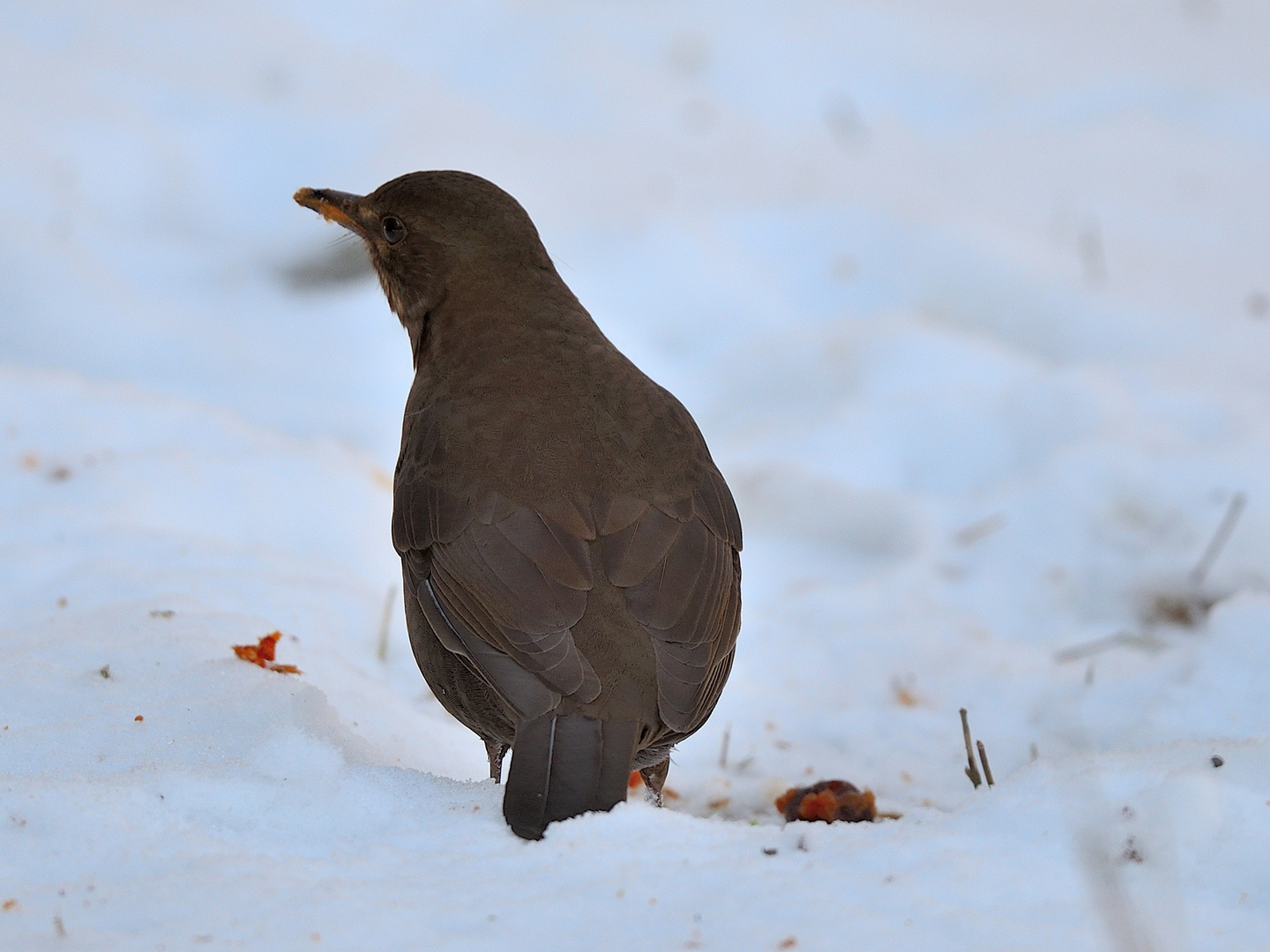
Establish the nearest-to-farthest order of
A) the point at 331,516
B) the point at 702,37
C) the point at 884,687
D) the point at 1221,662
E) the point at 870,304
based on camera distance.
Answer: the point at 1221,662 → the point at 884,687 → the point at 331,516 → the point at 870,304 → the point at 702,37

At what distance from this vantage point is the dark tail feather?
2656 mm

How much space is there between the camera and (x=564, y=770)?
2.79 m

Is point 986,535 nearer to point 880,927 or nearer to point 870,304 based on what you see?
point 870,304

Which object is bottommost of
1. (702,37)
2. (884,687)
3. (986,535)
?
(884,687)

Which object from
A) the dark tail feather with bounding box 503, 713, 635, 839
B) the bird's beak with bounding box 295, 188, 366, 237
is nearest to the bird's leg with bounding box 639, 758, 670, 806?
the dark tail feather with bounding box 503, 713, 635, 839

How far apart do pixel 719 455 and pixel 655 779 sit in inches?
112

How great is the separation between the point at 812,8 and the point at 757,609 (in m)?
6.26

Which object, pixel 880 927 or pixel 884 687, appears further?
pixel 884 687

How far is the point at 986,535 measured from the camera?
5.56 m

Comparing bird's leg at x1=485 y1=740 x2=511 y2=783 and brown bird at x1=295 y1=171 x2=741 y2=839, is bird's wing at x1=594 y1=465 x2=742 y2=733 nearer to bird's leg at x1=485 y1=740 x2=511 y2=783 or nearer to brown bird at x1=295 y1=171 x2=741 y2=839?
brown bird at x1=295 y1=171 x2=741 y2=839

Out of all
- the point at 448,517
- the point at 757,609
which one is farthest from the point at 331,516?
the point at 448,517

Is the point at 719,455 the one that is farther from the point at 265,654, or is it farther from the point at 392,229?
the point at 265,654

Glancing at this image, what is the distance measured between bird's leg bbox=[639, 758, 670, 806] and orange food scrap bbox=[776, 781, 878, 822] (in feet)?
1.12

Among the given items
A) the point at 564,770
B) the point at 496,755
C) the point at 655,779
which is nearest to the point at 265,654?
the point at 496,755
